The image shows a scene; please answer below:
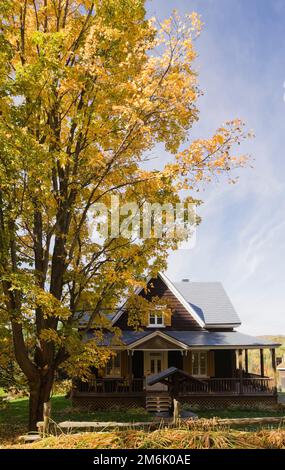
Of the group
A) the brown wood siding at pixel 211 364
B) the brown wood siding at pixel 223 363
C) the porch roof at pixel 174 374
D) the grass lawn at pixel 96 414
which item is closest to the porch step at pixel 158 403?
the grass lawn at pixel 96 414

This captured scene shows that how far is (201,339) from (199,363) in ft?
7.17

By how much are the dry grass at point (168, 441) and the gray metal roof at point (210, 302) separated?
27426 mm

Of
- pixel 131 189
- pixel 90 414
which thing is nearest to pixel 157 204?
pixel 131 189

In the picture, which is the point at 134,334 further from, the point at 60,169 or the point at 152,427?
the point at 152,427

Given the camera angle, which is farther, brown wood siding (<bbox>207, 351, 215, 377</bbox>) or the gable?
brown wood siding (<bbox>207, 351, 215, 377</bbox>)

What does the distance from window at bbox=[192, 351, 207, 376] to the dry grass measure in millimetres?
26774

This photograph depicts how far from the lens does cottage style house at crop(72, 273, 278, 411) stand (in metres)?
26.7

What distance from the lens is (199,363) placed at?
97.6 ft

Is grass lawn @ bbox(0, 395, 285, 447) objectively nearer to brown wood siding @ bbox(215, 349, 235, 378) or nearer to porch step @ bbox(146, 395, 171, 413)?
porch step @ bbox(146, 395, 171, 413)

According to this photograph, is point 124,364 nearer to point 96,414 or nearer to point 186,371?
point 186,371

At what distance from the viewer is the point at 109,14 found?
11.6m

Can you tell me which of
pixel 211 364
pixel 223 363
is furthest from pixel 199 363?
pixel 223 363

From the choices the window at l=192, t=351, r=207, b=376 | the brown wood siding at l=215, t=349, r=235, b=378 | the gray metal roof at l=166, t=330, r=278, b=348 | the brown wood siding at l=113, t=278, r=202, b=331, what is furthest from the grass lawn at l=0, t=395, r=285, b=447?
the brown wood siding at l=113, t=278, r=202, b=331

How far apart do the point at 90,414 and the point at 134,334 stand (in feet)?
20.3
